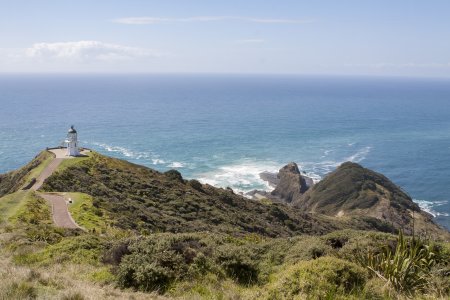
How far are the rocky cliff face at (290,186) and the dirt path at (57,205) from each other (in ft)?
138

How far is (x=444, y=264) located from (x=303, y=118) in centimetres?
15323

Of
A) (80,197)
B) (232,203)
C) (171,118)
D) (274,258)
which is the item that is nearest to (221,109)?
(171,118)

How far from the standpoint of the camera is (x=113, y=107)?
185 meters

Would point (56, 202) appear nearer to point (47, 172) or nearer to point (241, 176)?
point (47, 172)

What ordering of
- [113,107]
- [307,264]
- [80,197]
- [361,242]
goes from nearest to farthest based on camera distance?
[307,264] < [361,242] < [80,197] < [113,107]

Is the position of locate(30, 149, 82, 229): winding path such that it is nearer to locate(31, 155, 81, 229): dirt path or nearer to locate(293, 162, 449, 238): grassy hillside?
locate(31, 155, 81, 229): dirt path

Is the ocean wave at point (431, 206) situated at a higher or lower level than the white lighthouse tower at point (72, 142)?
lower

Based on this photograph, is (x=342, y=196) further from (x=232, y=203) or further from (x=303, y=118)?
(x=303, y=118)

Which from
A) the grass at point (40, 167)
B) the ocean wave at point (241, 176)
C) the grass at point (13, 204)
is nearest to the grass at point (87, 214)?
the grass at point (13, 204)

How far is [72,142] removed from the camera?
49812mm

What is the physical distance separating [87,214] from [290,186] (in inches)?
2047

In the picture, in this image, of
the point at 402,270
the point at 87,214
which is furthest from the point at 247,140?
the point at 402,270

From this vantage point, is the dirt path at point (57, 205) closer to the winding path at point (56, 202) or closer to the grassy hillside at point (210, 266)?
the winding path at point (56, 202)

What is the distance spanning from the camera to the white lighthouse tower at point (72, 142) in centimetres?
4934
